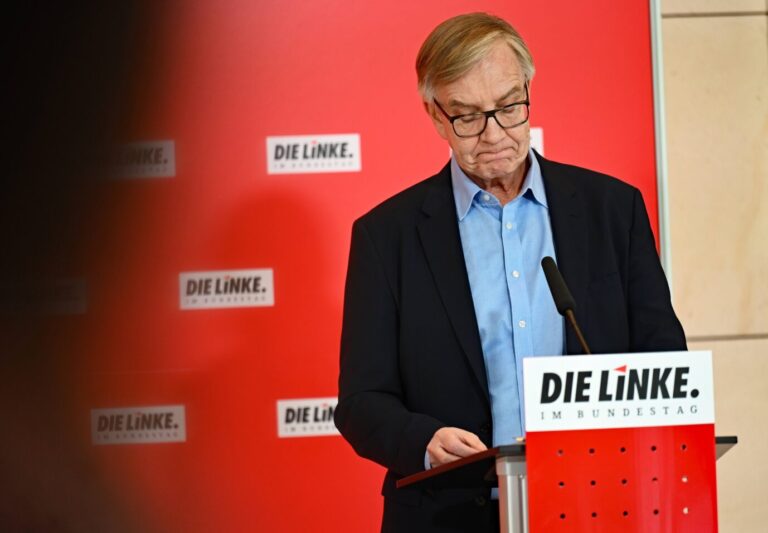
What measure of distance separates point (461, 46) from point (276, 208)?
1444 millimetres

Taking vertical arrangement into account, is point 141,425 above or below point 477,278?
below

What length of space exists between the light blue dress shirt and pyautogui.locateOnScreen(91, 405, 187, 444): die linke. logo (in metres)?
1.55

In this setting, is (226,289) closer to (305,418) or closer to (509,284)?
(305,418)

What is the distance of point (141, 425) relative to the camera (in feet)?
10.9

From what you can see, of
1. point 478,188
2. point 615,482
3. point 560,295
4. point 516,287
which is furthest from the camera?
point 478,188

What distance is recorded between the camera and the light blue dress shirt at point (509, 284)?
1934mm

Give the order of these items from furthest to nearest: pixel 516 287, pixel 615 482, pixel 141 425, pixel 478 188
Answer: pixel 141 425 → pixel 478 188 → pixel 516 287 → pixel 615 482

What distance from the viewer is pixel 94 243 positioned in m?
0.96

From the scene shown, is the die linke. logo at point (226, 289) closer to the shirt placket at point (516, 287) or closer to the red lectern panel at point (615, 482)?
the shirt placket at point (516, 287)

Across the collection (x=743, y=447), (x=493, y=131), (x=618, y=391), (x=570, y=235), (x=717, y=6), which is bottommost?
(x=743, y=447)

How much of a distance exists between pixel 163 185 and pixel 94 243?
95.8 inches

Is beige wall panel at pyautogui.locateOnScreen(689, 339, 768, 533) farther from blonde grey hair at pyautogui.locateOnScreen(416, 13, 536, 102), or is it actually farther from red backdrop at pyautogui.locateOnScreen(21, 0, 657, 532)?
blonde grey hair at pyautogui.locateOnScreen(416, 13, 536, 102)

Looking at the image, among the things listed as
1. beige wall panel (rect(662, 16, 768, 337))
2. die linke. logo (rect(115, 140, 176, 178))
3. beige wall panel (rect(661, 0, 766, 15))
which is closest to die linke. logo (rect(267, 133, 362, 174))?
die linke. logo (rect(115, 140, 176, 178))

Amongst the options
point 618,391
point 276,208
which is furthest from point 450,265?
point 276,208
